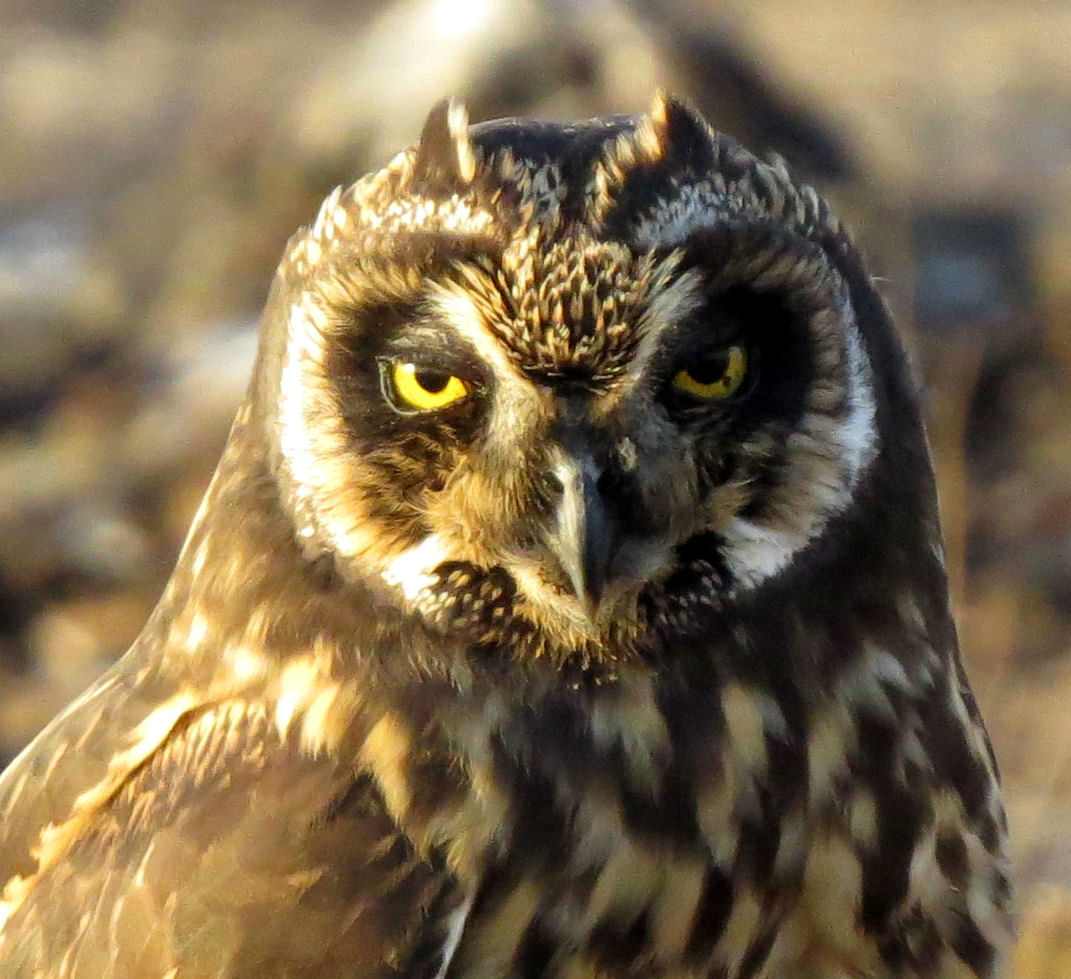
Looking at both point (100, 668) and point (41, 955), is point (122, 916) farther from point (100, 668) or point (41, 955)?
point (100, 668)

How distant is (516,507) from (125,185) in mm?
9123

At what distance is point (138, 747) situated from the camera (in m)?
2.59

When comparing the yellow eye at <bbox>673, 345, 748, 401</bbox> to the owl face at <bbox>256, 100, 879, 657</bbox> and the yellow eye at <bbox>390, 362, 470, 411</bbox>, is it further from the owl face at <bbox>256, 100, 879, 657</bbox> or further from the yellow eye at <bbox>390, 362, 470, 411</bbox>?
the yellow eye at <bbox>390, 362, 470, 411</bbox>

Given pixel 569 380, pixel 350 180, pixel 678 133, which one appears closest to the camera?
pixel 569 380

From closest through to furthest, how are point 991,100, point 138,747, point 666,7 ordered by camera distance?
point 138,747, point 666,7, point 991,100

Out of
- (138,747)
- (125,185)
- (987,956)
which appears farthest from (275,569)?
(125,185)

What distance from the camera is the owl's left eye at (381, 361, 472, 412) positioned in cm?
223

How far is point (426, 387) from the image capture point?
7.38 feet

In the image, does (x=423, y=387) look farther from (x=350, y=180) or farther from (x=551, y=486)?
(x=350, y=180)

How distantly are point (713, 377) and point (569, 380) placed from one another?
168 mm

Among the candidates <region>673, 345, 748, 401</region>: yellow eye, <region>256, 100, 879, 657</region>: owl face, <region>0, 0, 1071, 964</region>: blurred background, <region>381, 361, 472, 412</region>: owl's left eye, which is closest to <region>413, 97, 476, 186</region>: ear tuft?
<region>256, 100, 879, 657</region>: owl face

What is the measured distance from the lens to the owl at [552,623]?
2.21 m

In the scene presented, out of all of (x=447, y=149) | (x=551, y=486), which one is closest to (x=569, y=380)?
(x=551, y=486)

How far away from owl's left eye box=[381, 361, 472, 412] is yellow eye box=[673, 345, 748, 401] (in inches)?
9.6
